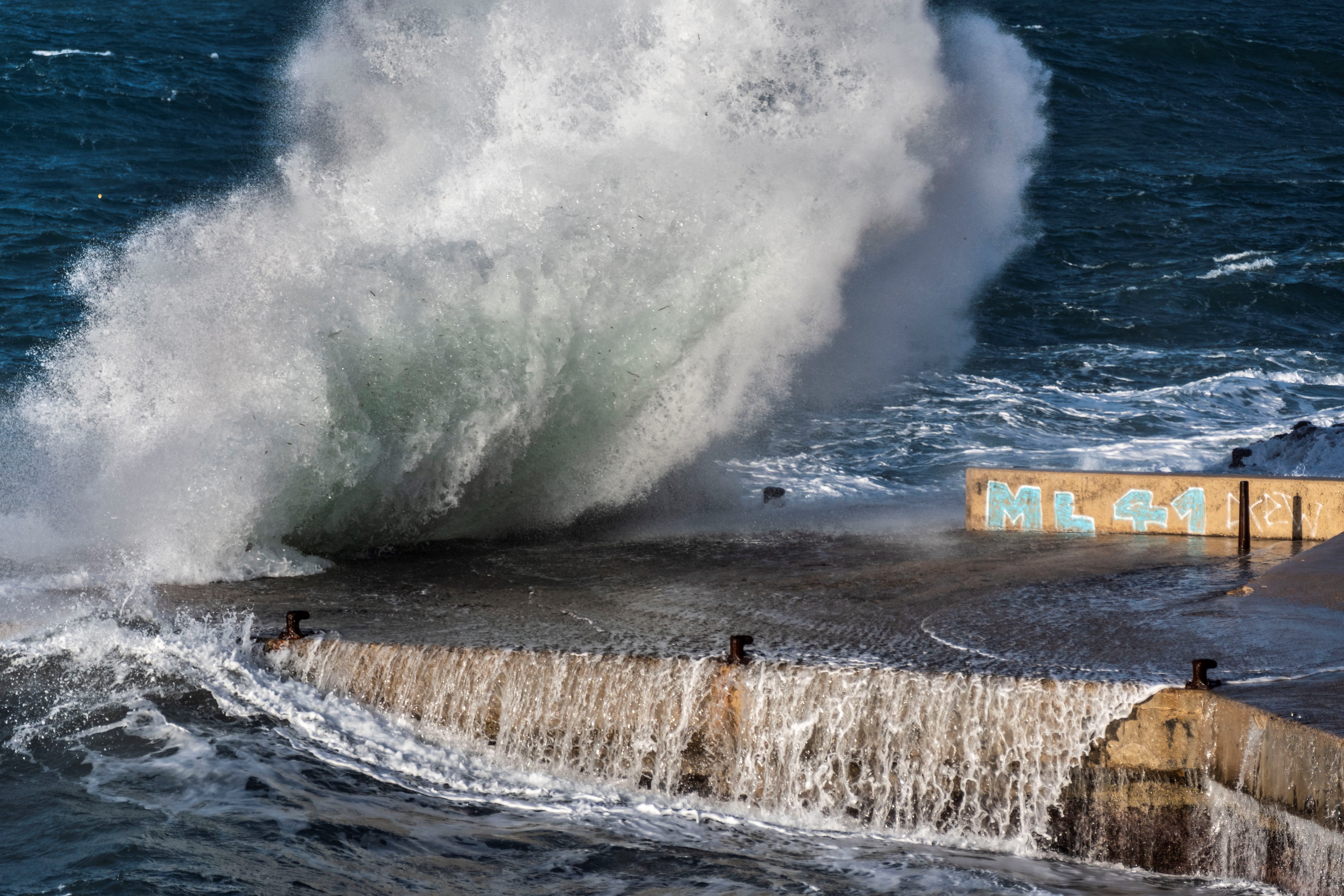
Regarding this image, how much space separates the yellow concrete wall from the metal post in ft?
0.22

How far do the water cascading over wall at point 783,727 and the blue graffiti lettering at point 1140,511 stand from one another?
3.53 meters

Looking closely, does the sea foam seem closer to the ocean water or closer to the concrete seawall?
the ocean water

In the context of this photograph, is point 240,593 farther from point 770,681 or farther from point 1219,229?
point 1219,229

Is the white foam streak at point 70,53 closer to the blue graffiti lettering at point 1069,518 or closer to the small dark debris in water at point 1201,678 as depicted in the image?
the blue graffiti lettering at point 1069,518

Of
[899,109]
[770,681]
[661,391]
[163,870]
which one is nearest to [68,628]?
[163,870]

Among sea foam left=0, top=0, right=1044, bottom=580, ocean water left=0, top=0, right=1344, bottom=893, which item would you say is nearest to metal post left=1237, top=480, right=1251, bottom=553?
ocean water left=0, top=0, right=1344, bottom=893

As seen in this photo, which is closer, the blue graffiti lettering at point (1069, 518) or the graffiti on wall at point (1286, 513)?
the graffiti on wall at point (1286, 513)

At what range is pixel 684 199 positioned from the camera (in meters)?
9.86

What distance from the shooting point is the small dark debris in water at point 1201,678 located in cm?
486

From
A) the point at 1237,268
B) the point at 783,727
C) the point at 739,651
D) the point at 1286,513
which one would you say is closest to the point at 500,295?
the point at 739,651

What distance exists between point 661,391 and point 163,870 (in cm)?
582

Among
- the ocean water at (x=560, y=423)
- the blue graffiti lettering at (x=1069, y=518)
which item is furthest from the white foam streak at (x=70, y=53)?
the blue graffiti lettering at (x=1069, y=518)

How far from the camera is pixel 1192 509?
8.11 m

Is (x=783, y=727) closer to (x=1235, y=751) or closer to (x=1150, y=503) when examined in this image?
(x=1235, y=751)
